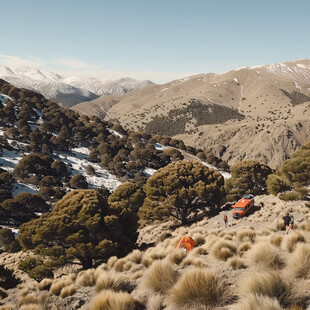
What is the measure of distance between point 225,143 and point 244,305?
6823 inches

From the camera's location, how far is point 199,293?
6.15 m

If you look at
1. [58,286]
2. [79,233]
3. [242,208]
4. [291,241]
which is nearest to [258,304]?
[291,241]

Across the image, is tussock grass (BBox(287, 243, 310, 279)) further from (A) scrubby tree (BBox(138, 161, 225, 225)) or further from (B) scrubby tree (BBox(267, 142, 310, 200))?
(A) scrubby tree (BBox(138, 161, 225, 225))

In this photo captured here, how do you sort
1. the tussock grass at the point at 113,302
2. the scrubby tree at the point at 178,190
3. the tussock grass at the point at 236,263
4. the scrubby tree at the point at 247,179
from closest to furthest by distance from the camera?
→ 1. the tussock grass at the point at 113,302
2. the tussock grass at the point at 236,263
3. the scrubby tree at the point at 178,190
4. the scrubby tree at the point at 247,179

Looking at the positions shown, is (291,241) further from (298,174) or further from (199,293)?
(298,174)

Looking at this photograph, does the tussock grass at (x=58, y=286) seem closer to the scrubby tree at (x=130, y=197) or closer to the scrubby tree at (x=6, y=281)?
the scrubby tree at (x=6, y=281)

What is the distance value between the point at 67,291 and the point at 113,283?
1.77 meters

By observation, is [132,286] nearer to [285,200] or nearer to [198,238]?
[198,238]

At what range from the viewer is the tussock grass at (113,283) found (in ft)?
28.5

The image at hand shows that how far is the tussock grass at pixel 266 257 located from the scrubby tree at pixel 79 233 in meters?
13.8

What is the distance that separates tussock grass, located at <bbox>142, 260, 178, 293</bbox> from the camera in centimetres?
754

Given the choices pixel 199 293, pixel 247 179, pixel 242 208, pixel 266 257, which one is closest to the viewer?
pixel 199 293

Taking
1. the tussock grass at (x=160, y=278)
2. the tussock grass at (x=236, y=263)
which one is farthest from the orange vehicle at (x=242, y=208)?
the tussock grass at (x=160, y=278)

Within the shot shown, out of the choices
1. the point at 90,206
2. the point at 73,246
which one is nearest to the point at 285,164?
the point at 90,206
